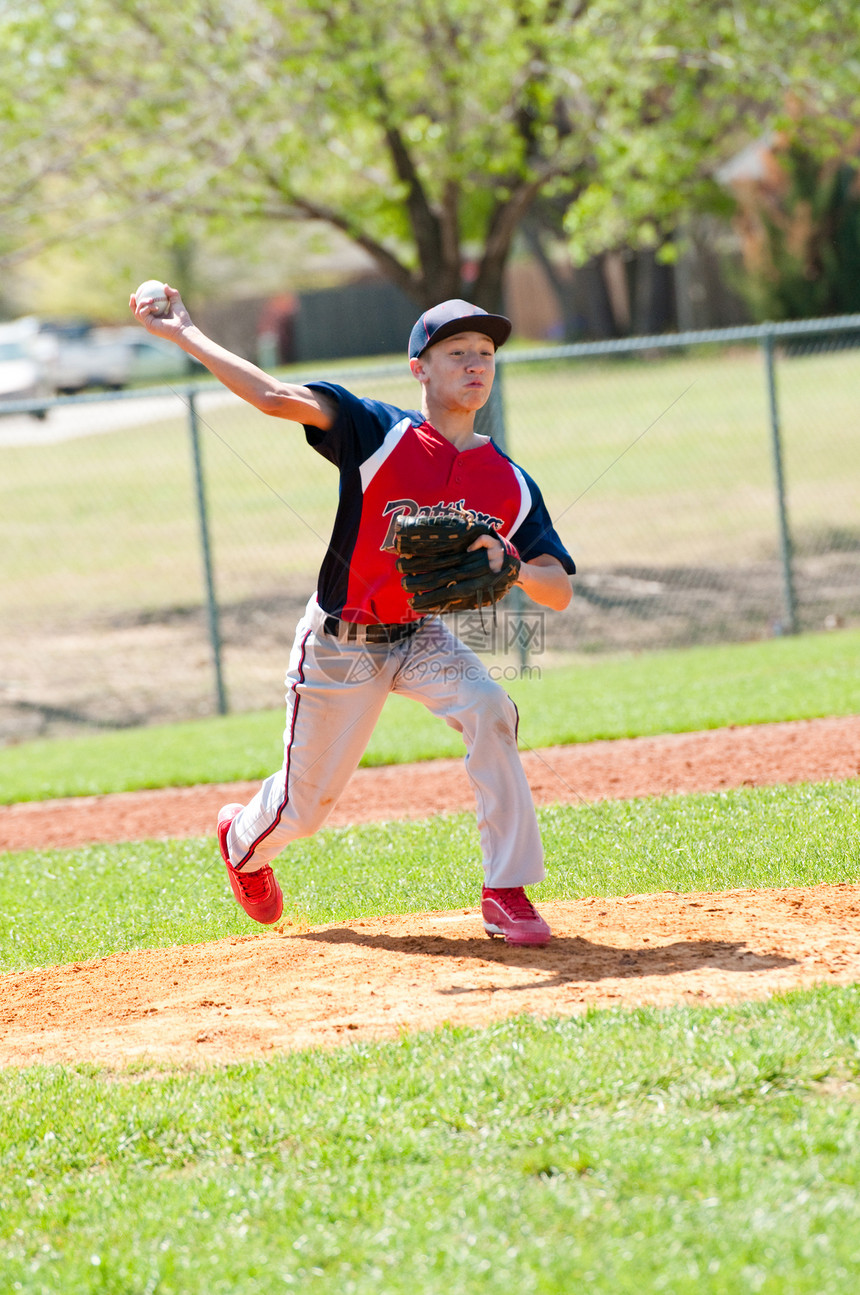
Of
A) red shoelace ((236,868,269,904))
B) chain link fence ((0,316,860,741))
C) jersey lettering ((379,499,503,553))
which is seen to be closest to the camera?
jersey lettering ((379,499,503,553))

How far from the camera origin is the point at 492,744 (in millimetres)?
4555

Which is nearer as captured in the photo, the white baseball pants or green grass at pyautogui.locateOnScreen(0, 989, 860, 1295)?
green grass at pyautogui.locateOnScreen(0, 989, 860, 1295)

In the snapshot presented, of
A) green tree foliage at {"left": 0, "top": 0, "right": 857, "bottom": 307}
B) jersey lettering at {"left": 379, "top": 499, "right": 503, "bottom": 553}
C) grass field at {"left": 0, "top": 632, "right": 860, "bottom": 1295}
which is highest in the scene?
green tree foliage at {"left": 0, "top": 0, "right": 857, "bottom": 307}

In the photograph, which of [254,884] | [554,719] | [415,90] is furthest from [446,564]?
[415,90]

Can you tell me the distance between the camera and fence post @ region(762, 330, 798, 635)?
11656 millimetres

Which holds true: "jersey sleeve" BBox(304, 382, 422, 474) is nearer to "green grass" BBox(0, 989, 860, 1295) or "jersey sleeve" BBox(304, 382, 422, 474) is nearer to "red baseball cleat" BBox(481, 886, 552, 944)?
"red baseball cleat" BBox(481, 886, 552, 944)

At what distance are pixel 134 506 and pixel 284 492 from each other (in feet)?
6.97

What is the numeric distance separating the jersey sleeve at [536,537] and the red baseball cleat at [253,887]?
4.65ft

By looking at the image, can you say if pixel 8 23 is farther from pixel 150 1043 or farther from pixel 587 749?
pixel 150 1043

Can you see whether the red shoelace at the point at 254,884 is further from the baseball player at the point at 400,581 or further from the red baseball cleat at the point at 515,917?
the red baseball cleat at the point at 515,917

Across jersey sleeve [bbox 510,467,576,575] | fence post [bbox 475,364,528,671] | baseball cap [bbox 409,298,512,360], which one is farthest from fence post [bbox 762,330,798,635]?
baseball cap [bbox 409,298,512,360]

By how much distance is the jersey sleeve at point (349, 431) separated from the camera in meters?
4.42

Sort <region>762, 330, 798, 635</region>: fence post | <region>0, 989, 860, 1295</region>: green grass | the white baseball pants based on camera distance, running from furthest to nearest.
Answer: <region>762, 330, 798, 635</region>: fence post
the white baseball pants
<region>0, 989, 860, 1295</region>: green grass

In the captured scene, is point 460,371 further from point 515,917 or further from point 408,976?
point 408,976
